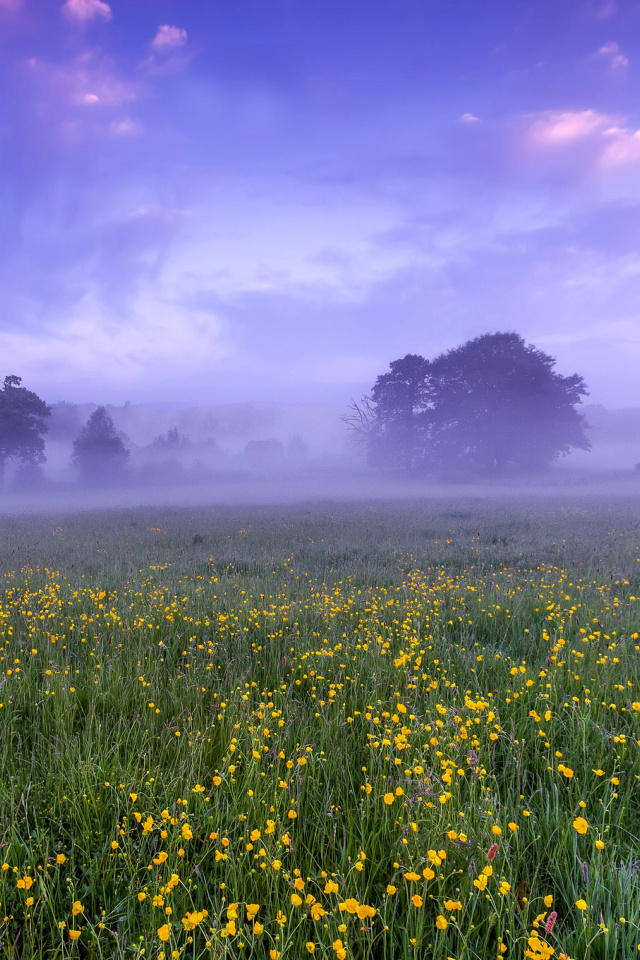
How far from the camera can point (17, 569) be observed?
919cm

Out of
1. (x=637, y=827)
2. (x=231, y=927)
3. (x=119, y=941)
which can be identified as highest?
(x=231, y=927)

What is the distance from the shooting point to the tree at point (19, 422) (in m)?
58.7

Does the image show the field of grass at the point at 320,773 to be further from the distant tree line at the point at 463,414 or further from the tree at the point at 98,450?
the tree at the point at 98,450

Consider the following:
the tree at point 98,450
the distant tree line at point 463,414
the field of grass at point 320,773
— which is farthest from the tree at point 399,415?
the field of grass at point 320,773

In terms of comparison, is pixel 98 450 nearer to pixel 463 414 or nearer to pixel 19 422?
pixel 19 422

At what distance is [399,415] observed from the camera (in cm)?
6359

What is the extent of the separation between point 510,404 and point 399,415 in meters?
14.6

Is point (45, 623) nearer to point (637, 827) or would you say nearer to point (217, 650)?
point (217, 650)

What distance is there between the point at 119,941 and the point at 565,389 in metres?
65.3

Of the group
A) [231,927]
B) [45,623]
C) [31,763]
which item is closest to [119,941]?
[231,927]

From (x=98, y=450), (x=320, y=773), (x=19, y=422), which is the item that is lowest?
(x=320, y=773)

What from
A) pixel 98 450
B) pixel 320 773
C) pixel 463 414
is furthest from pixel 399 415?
pixel 320 773

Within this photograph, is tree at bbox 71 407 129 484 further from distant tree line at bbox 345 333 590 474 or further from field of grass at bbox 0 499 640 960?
field of grass at bbox 0 499 640 960

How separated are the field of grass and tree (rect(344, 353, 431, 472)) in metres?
56.4
